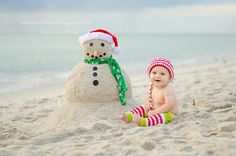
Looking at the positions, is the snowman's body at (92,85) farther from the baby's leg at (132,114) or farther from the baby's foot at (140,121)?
the baby's foot at (140,121)

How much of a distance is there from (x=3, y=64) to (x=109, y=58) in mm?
10273

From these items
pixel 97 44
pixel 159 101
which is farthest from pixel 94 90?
pixel 159 101

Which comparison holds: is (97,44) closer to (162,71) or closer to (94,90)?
(94,90)

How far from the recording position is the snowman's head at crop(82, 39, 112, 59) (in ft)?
15.6

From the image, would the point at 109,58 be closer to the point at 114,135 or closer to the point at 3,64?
the point at 114,135

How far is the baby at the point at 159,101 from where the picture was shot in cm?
441

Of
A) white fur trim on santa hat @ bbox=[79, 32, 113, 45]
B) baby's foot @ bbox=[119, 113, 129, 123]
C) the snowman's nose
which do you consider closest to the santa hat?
white fur trim on santa hat @ bbox=[79, 32, 113, 45]

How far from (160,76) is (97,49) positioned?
2.76 ft

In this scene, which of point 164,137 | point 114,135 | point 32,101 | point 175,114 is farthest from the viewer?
point 32,101

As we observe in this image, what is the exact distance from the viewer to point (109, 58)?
4867 millimetres

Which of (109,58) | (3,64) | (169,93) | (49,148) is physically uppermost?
(3,64)

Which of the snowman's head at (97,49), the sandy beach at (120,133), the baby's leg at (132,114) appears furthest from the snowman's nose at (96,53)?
the baby's leg at (132,114)

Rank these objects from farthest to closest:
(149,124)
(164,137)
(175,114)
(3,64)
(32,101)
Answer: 1. (3,64)
2. (32,101)
3. (175,114)
4. (149,124)
5. (164,137)

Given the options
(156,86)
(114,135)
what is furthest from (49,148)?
(156,86)
